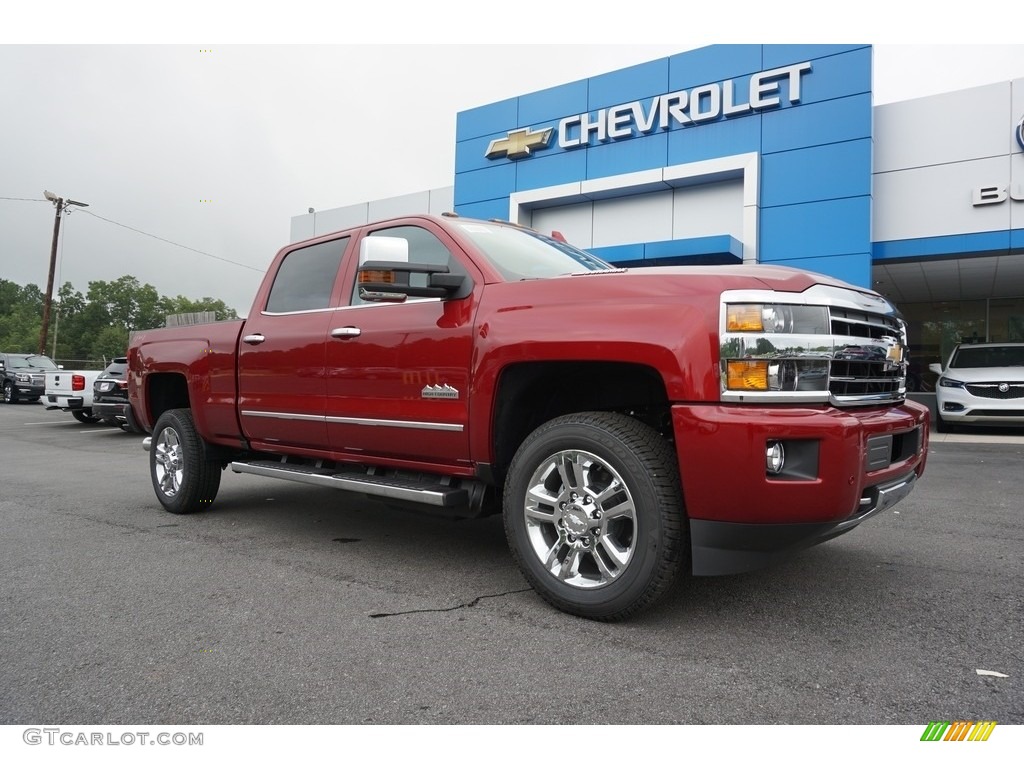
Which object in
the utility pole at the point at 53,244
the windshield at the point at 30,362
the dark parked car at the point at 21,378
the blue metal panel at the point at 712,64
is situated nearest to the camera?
the blue metal panel at the point at 712,64

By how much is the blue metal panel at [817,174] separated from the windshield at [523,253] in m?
11.9

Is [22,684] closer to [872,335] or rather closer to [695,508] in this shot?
[695,508]

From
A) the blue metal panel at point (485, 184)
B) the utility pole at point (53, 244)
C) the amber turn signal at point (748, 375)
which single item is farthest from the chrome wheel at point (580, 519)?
the utility pole at point (53, 244)

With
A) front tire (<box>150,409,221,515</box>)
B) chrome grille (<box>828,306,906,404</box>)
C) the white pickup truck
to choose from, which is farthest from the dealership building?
chrome grille (<box>828,306,906,404</box>)

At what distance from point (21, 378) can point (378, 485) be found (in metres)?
25.6

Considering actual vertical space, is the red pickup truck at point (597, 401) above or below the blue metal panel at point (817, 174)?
below

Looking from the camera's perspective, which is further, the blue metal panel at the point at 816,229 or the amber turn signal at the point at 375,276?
the blue metal panel at the point at 816,229

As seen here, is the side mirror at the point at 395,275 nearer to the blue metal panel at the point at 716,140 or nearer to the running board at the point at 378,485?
the running board at the point at 378,485

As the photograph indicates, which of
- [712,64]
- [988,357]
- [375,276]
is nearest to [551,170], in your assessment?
[712,64]

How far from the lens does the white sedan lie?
11.5 metres

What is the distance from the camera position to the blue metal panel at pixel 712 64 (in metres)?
15.4

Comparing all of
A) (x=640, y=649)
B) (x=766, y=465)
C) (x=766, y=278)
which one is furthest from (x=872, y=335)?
(x=640, y=649)

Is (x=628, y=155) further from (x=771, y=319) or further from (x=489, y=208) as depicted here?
(x=771, y=319)

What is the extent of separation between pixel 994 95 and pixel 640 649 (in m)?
15.9
